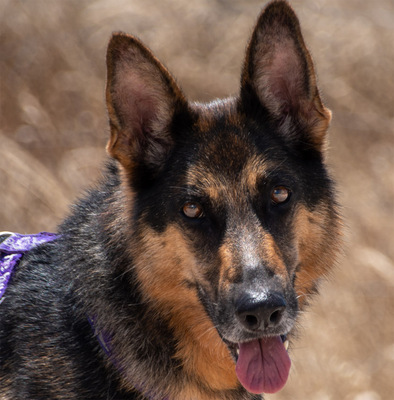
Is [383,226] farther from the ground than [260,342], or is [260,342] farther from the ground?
[260,342]

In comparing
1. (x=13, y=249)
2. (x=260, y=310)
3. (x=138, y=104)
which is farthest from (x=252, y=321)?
(x=13, y=249)

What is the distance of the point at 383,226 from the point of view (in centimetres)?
897

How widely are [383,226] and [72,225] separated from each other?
615 cm

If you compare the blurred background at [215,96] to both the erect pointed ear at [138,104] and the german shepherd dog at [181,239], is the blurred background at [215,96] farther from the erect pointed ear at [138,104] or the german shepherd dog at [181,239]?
the erect pointed ear at [138,104]

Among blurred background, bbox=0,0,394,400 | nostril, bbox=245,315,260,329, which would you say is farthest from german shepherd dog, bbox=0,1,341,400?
blurred background, bbox=0,0,394,400

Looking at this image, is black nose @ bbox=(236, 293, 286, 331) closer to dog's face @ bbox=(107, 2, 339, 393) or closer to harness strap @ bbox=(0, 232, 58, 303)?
dog's face @ bbox=(107, 2, 339, 393)

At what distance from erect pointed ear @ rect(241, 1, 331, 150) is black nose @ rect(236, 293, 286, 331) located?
1.04 metres

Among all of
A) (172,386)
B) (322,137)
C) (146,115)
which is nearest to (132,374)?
(172,386)

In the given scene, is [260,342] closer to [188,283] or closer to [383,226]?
[188,283]

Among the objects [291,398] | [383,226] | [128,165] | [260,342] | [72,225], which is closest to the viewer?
[260,342]

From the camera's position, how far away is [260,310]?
2928 millimetres

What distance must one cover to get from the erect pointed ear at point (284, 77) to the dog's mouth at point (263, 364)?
112 cm

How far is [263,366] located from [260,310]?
1.27 ft

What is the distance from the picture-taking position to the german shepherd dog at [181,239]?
3254 millimetres
